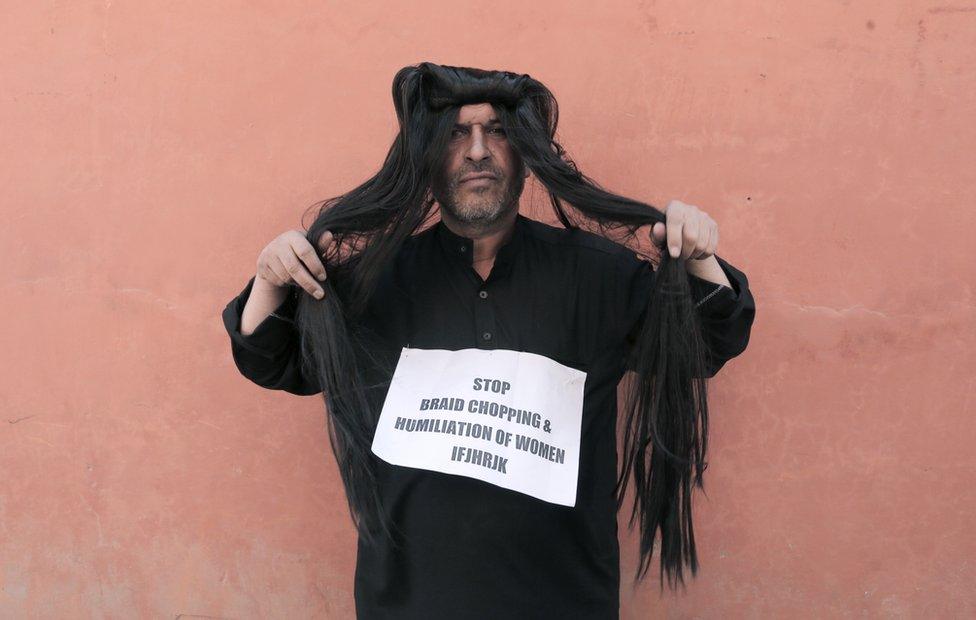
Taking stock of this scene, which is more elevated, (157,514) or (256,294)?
(256,294)

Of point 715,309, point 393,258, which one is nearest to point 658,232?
point 715,309

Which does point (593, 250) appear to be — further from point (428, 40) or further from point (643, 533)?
point (428, 40)

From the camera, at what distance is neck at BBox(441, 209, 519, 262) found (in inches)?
72.2

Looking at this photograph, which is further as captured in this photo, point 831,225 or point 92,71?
point 92,71

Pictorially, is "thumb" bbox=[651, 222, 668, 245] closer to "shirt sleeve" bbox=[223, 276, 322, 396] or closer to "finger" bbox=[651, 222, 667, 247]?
"finger" bbox=[651, 222, 667, 247]

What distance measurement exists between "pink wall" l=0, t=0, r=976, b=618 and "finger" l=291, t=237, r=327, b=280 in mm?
713

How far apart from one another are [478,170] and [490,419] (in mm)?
524

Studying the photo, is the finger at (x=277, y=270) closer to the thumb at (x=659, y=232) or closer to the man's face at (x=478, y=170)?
the man's face at (x=478, y=170)

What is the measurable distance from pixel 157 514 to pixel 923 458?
2091 millimetres

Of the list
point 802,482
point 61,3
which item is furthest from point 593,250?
point 61,3

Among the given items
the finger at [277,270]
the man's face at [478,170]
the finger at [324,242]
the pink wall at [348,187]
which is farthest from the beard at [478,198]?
the pink wall at [348,187]

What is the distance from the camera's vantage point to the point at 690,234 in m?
1.58

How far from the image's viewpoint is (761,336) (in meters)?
2.25

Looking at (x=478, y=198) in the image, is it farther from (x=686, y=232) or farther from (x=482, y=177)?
(x=686, y=232)
